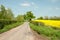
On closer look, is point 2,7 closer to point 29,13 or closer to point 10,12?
point 10,12

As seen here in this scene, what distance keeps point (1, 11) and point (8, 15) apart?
529 centimetres

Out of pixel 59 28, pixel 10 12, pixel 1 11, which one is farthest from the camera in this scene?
pixel 10 12

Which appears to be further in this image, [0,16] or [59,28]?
[0,16]

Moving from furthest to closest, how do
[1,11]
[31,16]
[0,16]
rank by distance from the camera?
1. [31,16]
2. [1,11]
3. [0,16]

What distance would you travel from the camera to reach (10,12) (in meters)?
98.1

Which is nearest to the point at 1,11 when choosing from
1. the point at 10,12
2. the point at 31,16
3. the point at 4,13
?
the point at 4,13

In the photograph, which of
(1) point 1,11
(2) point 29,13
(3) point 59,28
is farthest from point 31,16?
(3) point 59,28

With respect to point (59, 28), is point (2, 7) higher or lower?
higher

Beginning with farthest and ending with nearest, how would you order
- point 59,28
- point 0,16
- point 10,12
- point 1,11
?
1. point 10,12
2. point 1,11
3. point 0,16
4. point 59,28

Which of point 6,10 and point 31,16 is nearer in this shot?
point 6,10

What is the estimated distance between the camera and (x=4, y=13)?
89562mm

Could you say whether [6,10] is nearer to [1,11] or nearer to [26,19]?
[1,11]

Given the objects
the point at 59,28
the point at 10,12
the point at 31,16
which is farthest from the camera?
the point at 31,16

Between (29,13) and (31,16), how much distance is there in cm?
452
